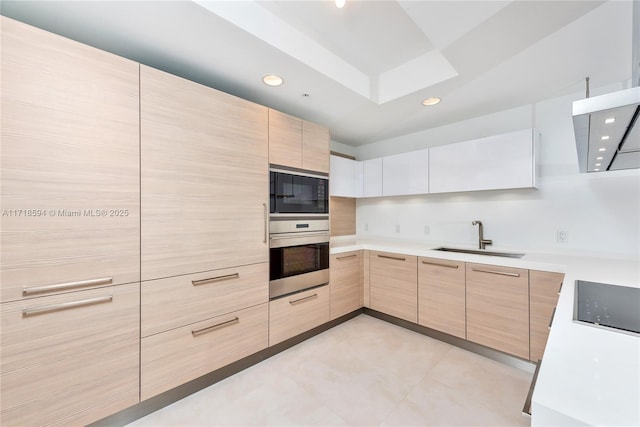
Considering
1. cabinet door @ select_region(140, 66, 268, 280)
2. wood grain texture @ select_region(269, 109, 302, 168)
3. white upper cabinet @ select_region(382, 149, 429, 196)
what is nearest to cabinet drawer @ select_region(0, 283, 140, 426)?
cabinet door @ select_region(140, 66, 268, 280)

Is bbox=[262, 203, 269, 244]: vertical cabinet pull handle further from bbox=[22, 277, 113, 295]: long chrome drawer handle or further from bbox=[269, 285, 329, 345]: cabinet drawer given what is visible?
bbox=[22, 277, 113, 295]: long chrome drawer handle

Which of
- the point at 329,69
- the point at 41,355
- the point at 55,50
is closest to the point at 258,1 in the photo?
the point at 329,69

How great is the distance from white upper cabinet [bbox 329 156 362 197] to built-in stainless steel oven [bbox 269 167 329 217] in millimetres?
442

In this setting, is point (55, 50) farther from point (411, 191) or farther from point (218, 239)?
point (411, 191)

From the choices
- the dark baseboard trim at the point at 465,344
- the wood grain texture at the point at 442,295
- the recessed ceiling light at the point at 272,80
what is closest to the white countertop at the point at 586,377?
the wood grain texture at the point at 442,295

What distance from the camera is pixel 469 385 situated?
1.76 meters

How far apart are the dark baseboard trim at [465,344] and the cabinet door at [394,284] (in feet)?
0.30

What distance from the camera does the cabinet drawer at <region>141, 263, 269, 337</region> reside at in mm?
1485

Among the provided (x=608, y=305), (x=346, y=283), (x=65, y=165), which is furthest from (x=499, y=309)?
(x=65, y=165)

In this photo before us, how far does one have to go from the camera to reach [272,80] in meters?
1.90

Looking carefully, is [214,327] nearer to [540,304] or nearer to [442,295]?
[442,295]

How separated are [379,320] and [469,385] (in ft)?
3.58

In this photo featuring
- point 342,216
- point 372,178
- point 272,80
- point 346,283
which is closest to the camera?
point 272,80

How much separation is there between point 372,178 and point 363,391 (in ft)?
7.28
